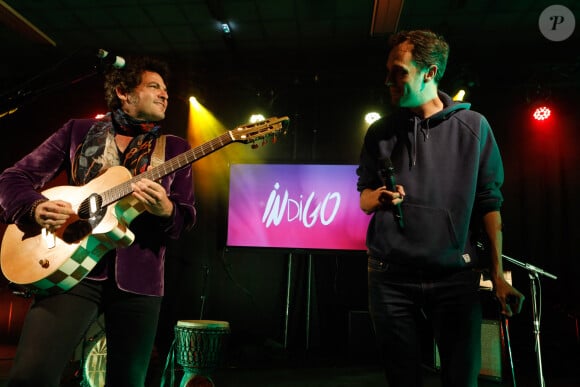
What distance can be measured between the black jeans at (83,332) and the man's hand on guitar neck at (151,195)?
0.38 m

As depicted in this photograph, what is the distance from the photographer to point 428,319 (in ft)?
5.37

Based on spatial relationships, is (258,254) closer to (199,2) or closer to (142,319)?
(199,2)

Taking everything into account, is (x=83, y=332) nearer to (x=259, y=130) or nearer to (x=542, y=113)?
(x=259, y=130)

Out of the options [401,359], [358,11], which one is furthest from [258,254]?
[401,359]

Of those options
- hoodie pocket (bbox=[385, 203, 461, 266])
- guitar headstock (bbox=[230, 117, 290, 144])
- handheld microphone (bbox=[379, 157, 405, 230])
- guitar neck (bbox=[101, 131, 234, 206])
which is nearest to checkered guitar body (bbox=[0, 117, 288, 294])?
guitar neck (bbox=[101, 131, 234, 206])

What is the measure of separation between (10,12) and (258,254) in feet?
15.9

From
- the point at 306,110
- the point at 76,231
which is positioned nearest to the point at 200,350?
the point at 76,231

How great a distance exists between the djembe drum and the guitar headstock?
205cm

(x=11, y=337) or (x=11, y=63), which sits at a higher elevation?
(x=11, y=63)

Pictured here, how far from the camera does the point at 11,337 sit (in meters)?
6.10

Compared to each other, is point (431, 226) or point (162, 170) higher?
point (162, 170)

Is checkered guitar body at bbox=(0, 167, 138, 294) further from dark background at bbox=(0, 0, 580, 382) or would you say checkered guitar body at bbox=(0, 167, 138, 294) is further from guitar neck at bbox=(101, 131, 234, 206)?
dark background at bbox=(0, 0, 580, 382)

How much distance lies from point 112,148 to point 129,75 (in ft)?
1.54

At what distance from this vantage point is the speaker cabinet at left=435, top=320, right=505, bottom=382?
4598mm
